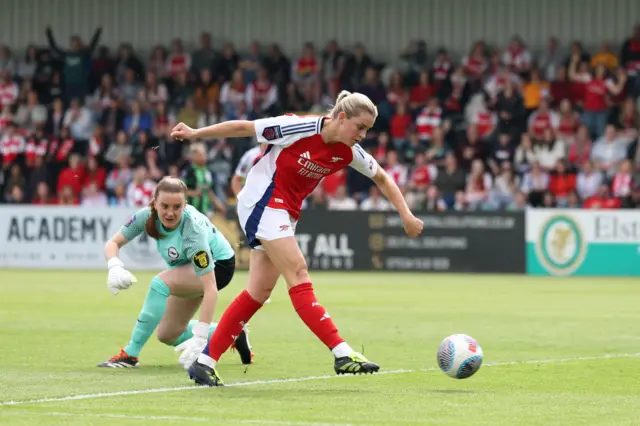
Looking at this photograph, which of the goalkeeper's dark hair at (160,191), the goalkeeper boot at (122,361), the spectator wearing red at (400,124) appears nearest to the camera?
the goalkeeper's dark hair at (160,191)

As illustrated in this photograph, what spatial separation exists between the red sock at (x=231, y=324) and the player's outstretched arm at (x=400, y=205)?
115 centimetres

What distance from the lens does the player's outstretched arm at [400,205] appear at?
920cm

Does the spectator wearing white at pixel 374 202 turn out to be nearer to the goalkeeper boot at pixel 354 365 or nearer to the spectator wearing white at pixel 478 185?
the spectator wearing white at pixel 478 185

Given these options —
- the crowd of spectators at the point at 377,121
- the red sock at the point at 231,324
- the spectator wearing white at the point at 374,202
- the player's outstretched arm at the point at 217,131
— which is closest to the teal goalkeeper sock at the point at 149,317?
the red sock at the point at 231,324

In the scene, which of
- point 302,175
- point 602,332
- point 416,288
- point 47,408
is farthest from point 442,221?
point 47,408

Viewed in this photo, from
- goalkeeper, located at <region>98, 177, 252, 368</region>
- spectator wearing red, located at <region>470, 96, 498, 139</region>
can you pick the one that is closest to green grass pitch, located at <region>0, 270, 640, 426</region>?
goalkeeper, located at <region>98, 177, 252, 368</region>

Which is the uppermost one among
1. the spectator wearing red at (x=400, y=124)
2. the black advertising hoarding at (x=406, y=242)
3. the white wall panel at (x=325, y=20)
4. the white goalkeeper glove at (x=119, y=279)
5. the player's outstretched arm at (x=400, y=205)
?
the white wall panel at (x=325, y=20)

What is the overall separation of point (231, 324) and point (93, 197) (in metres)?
20.5

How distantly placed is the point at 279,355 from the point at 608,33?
75.9 feet

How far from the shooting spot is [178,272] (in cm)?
1020

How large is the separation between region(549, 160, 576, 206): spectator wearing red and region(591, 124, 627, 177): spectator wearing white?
33.0 inches

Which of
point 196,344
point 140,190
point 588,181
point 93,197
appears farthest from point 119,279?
point 93,197

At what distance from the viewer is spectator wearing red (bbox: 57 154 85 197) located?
96.0 feet

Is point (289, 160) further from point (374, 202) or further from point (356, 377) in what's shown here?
point (374, 202)
